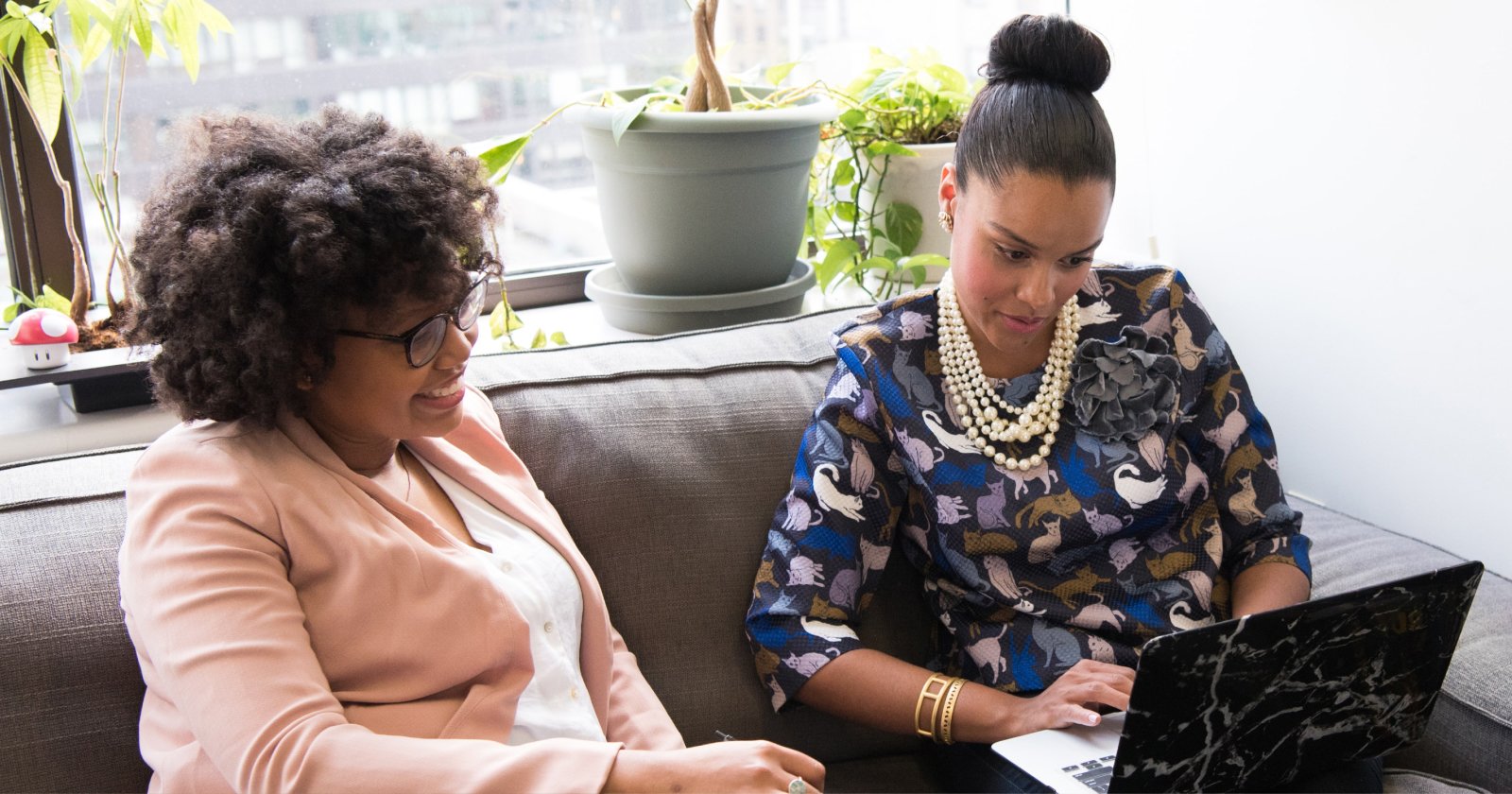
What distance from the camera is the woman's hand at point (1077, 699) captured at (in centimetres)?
138

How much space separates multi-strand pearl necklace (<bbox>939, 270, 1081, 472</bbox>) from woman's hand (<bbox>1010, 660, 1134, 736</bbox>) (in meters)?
0.24

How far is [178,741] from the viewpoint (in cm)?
116

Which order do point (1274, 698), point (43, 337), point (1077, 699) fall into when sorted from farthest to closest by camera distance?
point (43, 337)
point (1077, 699)
point (1274, 698)

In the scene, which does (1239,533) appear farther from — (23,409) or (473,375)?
(23,409)

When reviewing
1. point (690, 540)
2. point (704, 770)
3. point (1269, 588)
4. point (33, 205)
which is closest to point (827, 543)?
point (690, 540)

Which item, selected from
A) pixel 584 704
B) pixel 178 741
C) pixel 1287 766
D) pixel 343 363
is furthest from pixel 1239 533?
pixel 178 741


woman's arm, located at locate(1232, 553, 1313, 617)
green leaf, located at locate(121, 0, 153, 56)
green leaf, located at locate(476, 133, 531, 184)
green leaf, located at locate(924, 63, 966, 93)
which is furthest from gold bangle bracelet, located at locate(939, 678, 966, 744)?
green leaf, located at locate(121, 0, 153, 56)

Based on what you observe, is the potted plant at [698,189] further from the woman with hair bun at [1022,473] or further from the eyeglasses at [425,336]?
the eyeglasses at [425,336]

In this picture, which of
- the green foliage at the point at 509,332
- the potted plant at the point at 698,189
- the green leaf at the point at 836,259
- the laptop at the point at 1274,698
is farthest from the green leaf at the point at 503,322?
the laptop at the point at 1274,698

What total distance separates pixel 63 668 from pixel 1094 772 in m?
1.01

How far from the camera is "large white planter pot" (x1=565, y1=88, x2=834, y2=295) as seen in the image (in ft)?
6.33

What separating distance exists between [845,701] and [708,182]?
85 centimetres

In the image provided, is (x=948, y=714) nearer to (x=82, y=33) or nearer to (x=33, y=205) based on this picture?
(x=82, y=33)

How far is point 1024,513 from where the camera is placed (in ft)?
4.94
